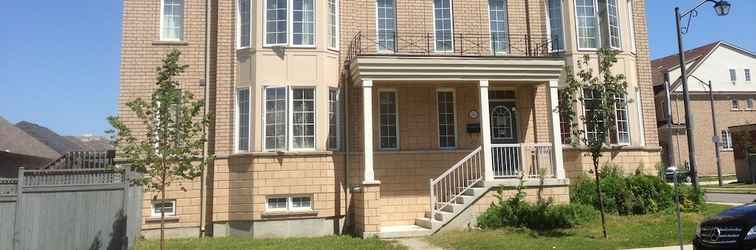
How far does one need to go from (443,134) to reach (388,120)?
5.65 ft

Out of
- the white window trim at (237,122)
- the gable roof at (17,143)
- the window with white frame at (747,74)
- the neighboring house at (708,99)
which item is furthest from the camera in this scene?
the window with white frame at (747,74)

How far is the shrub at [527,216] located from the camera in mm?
14062

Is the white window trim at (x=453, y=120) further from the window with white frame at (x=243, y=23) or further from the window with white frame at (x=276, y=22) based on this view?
the window with white frame at (x=243, y=23)

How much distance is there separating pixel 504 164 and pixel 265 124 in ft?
22.9

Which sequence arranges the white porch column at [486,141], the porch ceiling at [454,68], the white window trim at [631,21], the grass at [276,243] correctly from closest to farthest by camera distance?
1. the grass at [276,243]
2. the porch ceiling at [454,68]
3. the white porch column at [486,141]
4. the white window trim at [631,21]

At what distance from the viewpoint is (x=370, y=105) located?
1438 cm

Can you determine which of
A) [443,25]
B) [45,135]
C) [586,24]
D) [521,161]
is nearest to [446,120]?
[521,161]

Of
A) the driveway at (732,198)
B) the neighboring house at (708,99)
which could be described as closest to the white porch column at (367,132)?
the driveway at (732,198)

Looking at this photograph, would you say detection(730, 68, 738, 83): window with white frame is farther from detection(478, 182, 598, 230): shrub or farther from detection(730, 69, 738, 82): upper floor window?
detection(478, 182, 598, 230): shrub

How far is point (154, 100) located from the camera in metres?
10.8

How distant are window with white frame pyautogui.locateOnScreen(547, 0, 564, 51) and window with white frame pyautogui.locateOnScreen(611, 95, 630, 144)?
100 inches

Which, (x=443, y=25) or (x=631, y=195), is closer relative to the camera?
(x=631, y=195)

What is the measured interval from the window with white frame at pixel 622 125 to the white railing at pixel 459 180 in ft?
15.0

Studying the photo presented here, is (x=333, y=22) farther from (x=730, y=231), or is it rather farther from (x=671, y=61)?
(x=671, y=61)
